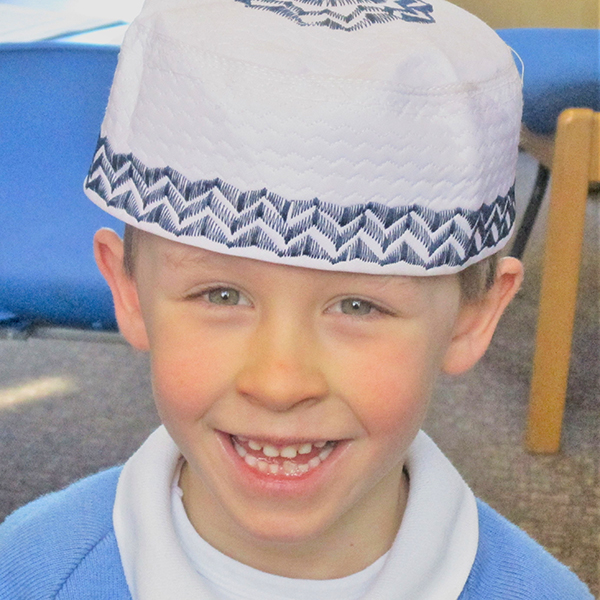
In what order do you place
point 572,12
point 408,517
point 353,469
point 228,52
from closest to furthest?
point 228,52 < point 353,469 < point 408,517 < point 572,12

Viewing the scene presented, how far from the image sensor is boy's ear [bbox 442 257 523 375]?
79 centimetres

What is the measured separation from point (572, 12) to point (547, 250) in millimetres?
2308

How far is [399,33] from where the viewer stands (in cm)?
64

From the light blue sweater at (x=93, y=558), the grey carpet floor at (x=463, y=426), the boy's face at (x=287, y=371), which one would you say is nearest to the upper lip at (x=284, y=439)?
the boy's face at (x=287, y=371)

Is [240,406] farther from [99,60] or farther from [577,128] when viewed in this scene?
[577,128]

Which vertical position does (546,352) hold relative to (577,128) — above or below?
below

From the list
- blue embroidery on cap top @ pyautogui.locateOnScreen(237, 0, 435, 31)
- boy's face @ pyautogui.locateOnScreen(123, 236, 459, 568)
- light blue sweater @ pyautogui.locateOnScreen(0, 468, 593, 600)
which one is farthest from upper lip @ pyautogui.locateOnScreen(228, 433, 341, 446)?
blue embroidery on cap top @ pyautogui.locateOnScreen(237, 0, 435, 31)

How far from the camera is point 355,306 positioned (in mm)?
676

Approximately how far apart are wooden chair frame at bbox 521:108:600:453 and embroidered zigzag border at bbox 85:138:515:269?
0.86 metres

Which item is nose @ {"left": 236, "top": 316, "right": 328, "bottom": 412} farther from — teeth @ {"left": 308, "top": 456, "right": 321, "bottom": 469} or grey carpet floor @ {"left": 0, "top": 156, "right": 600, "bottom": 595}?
grey carpet floor @ {"left": 0, "top": 156, "right": 600, "bottom": 595}

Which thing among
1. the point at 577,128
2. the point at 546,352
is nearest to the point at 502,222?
the point at 577,128

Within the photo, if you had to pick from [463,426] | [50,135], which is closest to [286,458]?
[50,135]

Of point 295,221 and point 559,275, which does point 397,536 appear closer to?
point 295,221

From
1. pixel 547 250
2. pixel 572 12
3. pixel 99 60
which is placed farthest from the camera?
pixel 572 12
